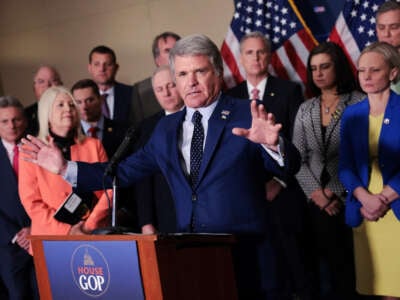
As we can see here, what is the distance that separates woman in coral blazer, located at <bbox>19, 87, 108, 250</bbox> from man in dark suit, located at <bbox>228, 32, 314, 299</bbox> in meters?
1.19

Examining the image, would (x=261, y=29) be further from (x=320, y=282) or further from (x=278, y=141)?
(x=278, y=141)

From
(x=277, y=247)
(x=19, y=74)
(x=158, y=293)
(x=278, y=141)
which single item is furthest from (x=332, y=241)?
(x=19, y=74)

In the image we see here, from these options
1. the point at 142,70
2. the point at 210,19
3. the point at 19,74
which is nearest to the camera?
the point at 210,19

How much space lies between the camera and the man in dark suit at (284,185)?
405 cm

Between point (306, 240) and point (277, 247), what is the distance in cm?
192

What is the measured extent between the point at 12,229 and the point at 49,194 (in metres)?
0.76

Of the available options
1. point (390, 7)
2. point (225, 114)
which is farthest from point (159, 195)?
point (390, 7)

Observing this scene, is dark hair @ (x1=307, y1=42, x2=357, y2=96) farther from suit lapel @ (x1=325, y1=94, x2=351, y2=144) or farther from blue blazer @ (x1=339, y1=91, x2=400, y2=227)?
blue blazer @ (x1=339, y1=91, x2=400, y2=227)

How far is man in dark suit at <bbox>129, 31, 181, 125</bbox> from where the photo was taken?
15.7ft

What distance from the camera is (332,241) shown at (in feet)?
12.7

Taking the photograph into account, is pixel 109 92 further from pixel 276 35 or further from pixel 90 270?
pixel 90 270

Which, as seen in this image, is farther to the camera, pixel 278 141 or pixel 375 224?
pixel 375 224

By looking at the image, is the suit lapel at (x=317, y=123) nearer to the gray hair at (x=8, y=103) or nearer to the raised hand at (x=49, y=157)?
the raised hand at (x=49, y=157)

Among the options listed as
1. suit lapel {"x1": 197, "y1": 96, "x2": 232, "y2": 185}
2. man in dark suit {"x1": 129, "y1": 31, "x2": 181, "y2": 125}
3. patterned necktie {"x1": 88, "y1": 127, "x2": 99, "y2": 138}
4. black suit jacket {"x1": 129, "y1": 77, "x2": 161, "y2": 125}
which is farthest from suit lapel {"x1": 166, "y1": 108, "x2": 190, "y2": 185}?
black suit jacket {"x1": 129, "y1": 77, "x2": 161, "y2": 125}
